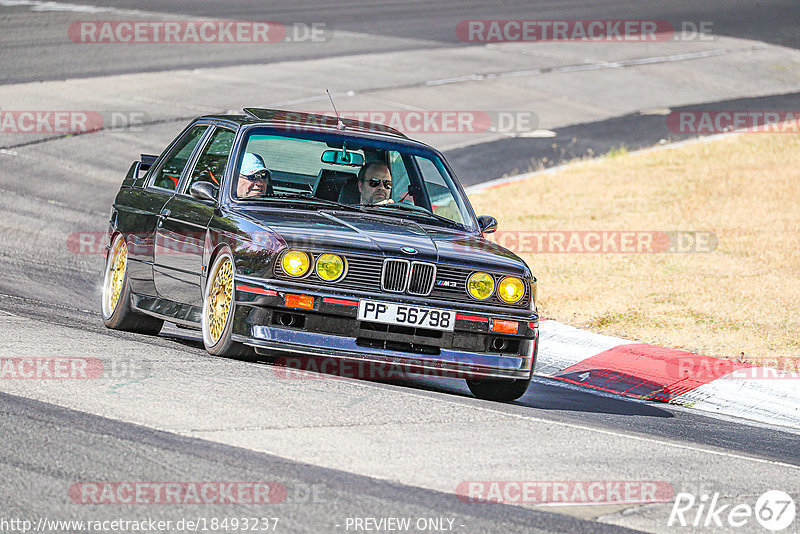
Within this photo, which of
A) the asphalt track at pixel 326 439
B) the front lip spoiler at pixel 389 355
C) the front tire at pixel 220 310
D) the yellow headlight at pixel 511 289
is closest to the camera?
the asphalt track at pixel 326 439

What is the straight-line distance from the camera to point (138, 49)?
25.7 metres

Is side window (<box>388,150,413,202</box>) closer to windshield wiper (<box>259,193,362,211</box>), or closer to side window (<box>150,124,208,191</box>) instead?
windshield wiper (<box>259,193,362,211</box>)

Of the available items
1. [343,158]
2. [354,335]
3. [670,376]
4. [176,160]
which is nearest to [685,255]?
[670,376]

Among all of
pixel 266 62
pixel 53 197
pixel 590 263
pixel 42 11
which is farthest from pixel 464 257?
pixel 42 11

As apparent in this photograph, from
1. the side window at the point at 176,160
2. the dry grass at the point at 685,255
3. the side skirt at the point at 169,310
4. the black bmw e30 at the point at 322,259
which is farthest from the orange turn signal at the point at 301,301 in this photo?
the dry grass at the point at 685,255

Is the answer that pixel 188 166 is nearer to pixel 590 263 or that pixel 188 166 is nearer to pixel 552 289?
pixel 552 289

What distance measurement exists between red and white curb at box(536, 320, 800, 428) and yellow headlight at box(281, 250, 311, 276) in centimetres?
302

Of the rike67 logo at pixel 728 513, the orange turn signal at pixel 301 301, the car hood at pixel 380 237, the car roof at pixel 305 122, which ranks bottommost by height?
the rike67 logo at pixel 728 513

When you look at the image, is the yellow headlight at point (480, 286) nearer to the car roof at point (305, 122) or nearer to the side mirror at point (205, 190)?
the car roof at point (305, 122)

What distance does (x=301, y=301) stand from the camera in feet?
23.5

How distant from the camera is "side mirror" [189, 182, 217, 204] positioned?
26.7 ft

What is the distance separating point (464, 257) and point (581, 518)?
107 inches

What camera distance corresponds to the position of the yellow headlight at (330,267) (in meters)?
7.25

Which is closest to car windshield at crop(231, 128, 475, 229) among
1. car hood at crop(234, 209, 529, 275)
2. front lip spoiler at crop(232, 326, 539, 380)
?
car hood at crop(234, 209, 529, 275)
